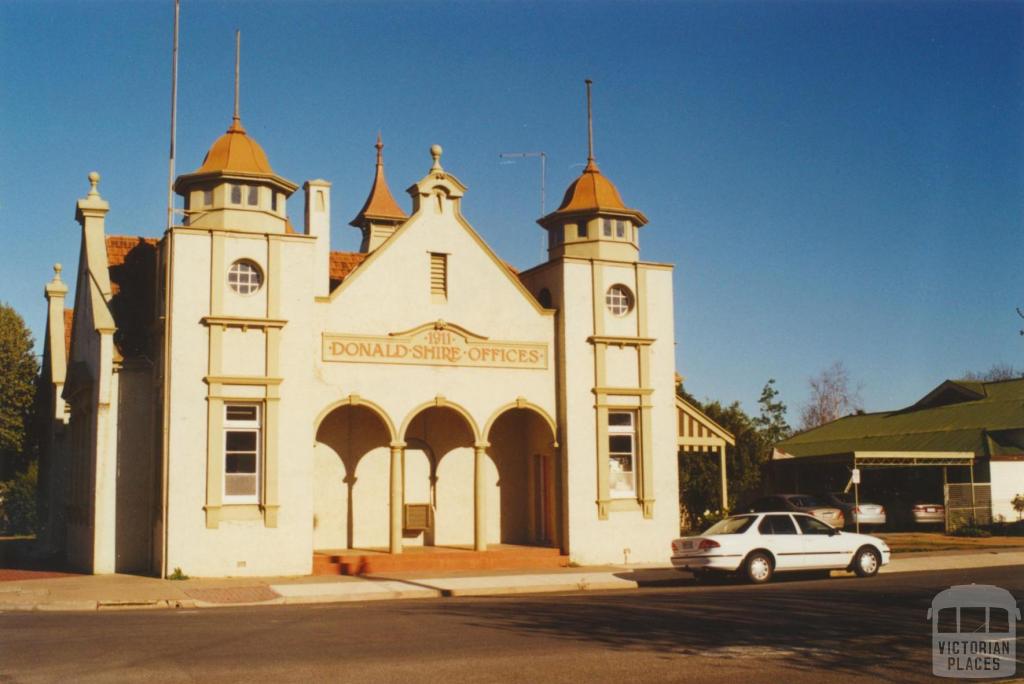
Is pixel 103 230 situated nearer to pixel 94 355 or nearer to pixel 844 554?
pixel 94 355

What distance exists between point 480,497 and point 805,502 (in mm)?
13185

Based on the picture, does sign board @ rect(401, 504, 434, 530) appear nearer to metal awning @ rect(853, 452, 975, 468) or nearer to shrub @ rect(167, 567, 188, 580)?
shrub @ rect(167, 567, 188, 580)

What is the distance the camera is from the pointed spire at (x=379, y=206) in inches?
1353

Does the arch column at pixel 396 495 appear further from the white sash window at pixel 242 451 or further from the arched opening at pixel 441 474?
the white sash window at pixel 242 451

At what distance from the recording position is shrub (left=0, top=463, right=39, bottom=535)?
41938mm

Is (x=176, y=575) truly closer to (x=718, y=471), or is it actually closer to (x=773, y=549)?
(x=773, y=549)

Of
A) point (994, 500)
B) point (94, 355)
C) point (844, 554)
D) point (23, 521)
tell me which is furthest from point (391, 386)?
point (23, 521)

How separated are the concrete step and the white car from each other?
11.9 feet

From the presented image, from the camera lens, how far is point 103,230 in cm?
2472

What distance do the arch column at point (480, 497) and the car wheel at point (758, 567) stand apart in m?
6.10

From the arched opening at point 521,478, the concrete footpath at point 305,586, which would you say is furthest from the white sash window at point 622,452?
the concrete footpath at point 305,586

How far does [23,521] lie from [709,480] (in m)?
27.3

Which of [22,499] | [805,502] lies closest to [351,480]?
[805,502]

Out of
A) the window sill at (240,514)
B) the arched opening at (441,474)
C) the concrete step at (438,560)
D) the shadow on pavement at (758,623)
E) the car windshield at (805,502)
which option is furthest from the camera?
the car windshield at (805,502)
